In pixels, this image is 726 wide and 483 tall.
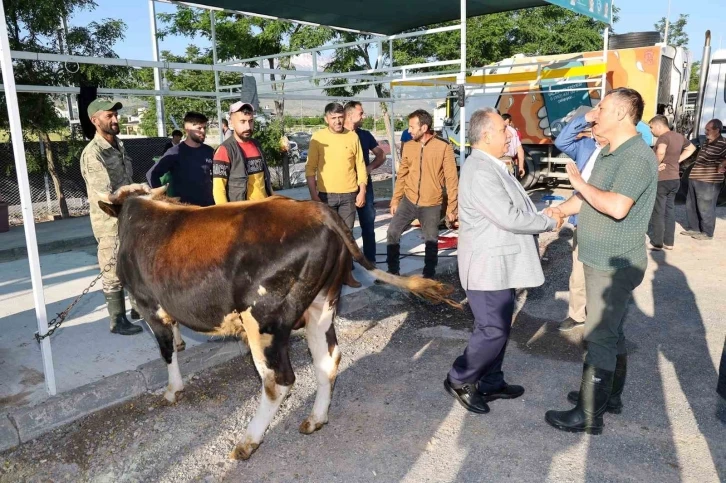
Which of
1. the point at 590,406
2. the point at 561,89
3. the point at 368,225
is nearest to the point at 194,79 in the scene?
the point at 561,89

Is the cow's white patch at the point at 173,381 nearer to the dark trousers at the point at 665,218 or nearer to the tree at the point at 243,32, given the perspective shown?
the dark trousers at the point at 665,218

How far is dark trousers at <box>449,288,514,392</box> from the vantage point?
3221 mm

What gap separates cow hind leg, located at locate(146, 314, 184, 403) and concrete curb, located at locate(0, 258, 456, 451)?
0.77 feet

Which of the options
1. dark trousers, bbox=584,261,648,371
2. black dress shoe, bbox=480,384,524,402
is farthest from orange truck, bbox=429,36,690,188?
dark trousers, bbox=584,261,648,371

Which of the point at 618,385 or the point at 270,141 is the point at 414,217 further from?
the point at 270,141

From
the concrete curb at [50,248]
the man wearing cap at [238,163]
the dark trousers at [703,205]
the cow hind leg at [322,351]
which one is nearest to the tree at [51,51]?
the concrete curb at [50,248]

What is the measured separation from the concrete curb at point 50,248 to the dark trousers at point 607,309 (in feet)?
24.7

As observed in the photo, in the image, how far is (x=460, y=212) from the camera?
335 cm

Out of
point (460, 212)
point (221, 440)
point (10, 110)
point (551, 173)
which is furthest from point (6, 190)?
point (551, 173)

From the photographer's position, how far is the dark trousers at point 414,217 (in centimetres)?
566

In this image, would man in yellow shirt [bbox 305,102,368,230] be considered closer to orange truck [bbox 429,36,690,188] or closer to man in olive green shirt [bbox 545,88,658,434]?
man in olive green shirt [bbox 545,88,658,434]

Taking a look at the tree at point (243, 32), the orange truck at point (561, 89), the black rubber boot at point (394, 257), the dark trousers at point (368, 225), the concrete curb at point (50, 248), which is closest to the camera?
the black rubber boot at point (394, 257)

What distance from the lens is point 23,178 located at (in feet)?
10.3

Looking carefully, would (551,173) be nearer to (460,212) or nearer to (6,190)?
(460,212)
